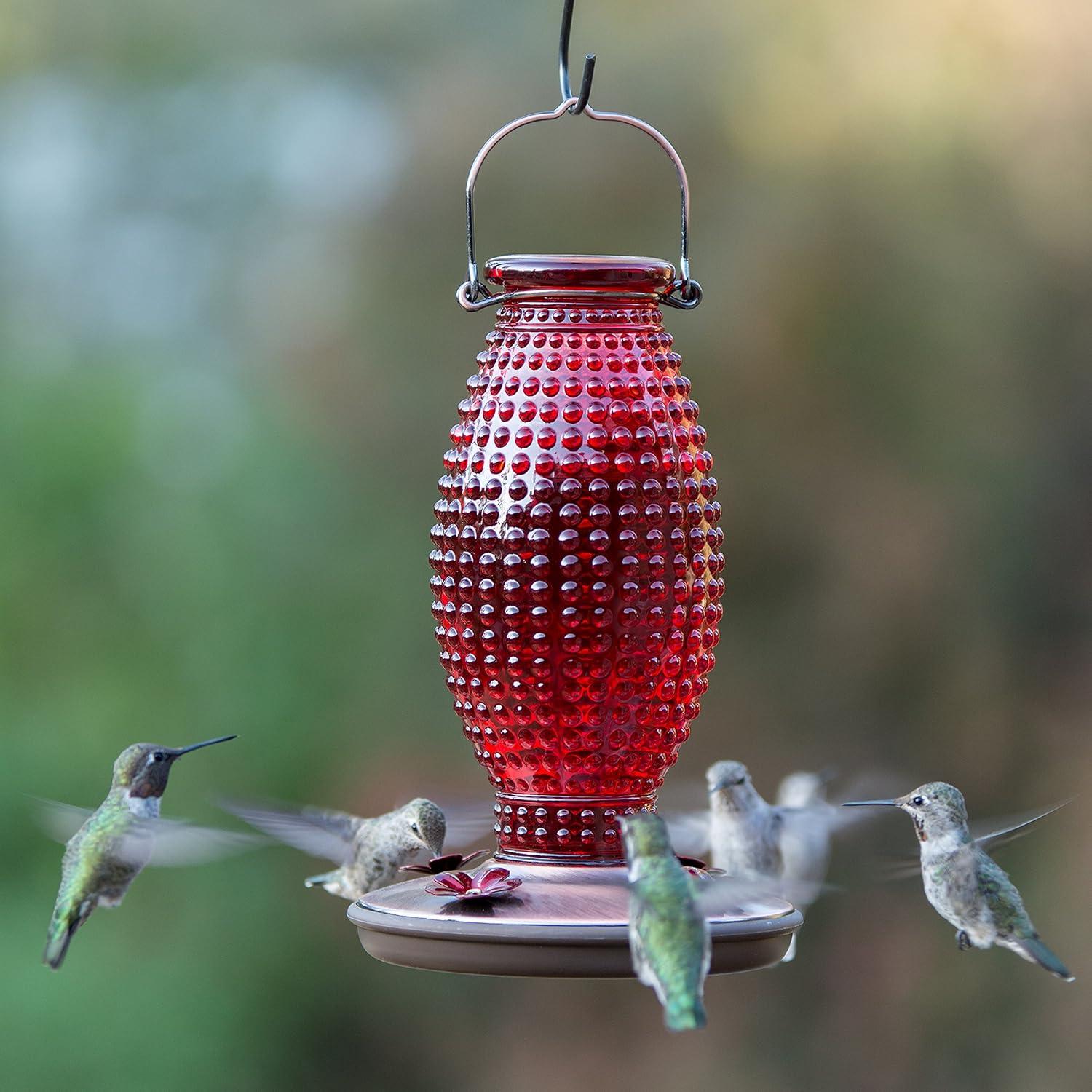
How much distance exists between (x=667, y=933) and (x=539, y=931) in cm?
18

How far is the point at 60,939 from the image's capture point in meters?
3.22

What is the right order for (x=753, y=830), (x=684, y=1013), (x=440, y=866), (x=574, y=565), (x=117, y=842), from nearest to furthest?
1. (x=684, y=1013)
2. (x=574, y=565)
3. (x=440, y=866)
4. (x=117, y=842)
5. (x=753, y=830)

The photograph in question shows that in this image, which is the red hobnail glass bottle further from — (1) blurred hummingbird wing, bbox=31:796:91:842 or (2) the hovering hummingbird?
(1) blurred hummingbird wing, bbox=31:796:91:842

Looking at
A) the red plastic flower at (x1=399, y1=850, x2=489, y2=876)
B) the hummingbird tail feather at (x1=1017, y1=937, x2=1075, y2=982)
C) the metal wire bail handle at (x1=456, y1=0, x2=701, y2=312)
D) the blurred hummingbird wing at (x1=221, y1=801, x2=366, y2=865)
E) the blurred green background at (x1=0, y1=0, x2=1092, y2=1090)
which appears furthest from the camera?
the blurred green background at (x1=0, y1=0, x2=1092, y2=1090)

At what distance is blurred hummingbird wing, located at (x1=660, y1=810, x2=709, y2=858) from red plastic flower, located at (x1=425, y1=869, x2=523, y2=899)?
1.10m

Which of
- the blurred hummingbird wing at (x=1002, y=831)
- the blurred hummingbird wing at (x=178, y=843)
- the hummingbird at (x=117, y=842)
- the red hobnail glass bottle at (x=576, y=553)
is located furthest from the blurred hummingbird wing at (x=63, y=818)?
the blurred hummingbird wing at (x=1002, y=831)

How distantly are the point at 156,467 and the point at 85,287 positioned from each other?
2.69ft

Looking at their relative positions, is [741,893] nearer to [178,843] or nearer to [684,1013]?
[684,1013]

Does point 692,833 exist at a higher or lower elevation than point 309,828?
lower

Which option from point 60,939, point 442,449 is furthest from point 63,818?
point 442,449

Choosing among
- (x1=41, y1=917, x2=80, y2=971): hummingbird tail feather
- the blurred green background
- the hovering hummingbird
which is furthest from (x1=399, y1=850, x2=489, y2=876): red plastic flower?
the blurred green background

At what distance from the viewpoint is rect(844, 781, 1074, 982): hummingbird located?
3.10 m

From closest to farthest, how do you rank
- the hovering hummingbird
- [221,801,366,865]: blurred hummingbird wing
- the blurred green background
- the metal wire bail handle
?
the metal wire bail handle
[221,801,366,865]: blurred hummingbird wing
the hovering hummingbird
the blurred green background

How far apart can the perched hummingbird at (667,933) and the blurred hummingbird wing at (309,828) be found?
91 centimetres
